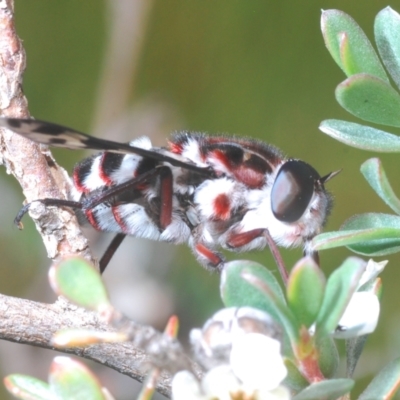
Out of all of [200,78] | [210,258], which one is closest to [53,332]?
[210,258]

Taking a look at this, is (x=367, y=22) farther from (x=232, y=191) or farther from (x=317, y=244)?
(x=317, y=244)

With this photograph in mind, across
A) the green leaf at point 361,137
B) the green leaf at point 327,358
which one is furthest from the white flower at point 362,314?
the green leaf at point 361,137

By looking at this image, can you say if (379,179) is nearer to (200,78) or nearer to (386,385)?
(386,385)

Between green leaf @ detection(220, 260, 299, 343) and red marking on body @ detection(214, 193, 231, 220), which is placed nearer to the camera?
green leaf @ detection(220, 260, 299, 343)

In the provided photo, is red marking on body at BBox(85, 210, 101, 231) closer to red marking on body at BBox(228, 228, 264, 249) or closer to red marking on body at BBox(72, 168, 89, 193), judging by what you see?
red marking on body at BBox(72, 168, 89, 193)

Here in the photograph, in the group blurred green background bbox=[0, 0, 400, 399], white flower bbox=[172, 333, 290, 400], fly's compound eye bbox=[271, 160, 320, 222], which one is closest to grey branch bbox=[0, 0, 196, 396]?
white flower bbox=[172, 333, 290, 400]

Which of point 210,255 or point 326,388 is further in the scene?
point 210,255
